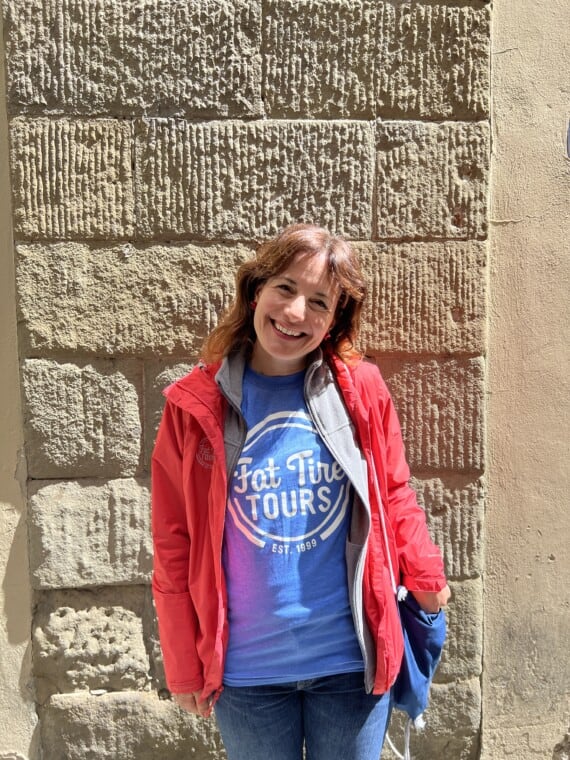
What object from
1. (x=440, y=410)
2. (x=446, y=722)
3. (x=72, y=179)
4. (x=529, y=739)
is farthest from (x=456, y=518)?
(x=72, y=179)

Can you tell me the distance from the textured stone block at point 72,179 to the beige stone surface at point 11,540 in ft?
0.31

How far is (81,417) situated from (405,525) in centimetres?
134

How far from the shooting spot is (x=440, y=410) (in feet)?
9.23

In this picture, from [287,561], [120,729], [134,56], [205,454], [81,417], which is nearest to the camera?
[287,561]

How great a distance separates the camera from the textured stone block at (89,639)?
2818mm

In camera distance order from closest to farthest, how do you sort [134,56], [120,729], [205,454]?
[205,454]
[134,56]
[120,729]

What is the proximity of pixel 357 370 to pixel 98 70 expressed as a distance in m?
1.52

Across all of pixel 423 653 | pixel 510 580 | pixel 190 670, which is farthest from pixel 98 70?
pixel 510 580

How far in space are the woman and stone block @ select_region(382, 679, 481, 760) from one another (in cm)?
107

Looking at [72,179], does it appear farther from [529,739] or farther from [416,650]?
[529,739]

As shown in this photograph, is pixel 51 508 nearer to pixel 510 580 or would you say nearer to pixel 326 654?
pixel 326 654

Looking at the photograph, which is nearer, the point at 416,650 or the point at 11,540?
the point at 416,650

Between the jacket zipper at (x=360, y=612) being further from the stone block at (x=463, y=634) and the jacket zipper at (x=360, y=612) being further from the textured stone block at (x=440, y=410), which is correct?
the stone block at (x=463, y=634)

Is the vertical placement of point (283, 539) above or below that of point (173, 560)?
above
